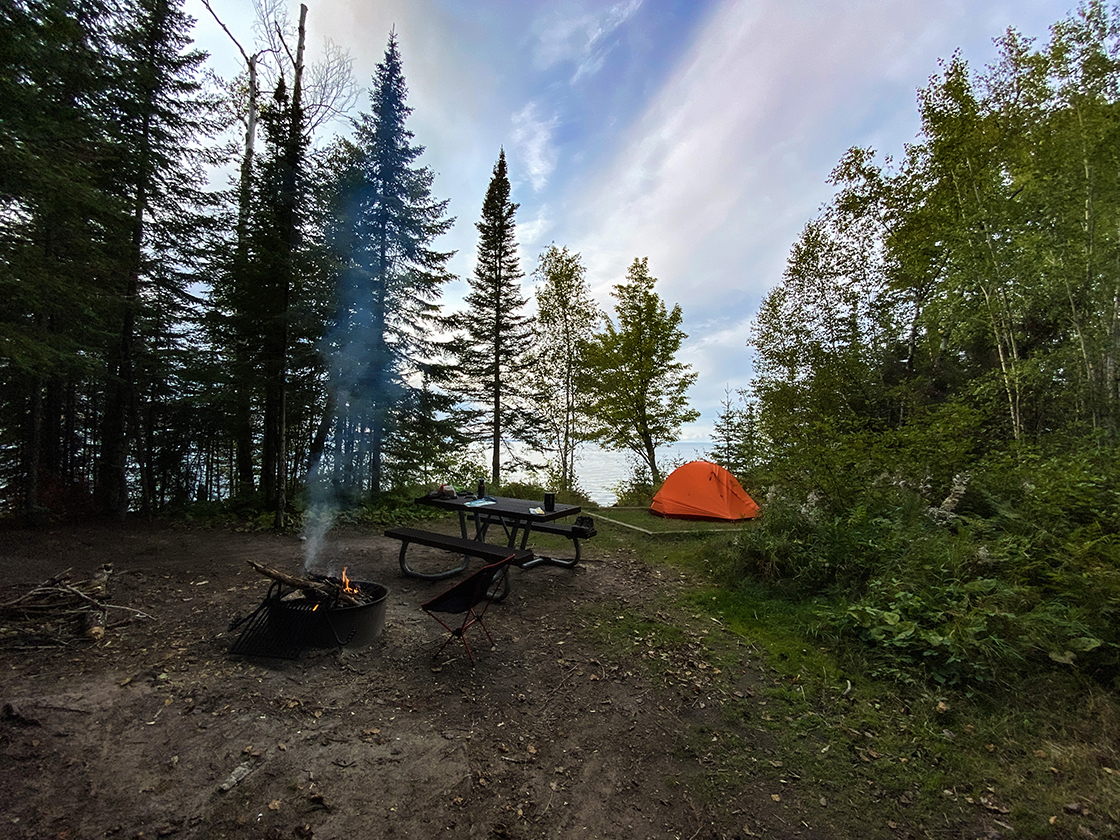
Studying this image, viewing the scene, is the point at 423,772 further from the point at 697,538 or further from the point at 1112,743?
the point at 697,538

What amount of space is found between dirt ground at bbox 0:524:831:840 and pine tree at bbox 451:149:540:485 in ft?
29.7

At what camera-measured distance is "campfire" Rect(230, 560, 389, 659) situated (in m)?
3.37

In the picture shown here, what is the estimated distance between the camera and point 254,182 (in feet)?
25.8

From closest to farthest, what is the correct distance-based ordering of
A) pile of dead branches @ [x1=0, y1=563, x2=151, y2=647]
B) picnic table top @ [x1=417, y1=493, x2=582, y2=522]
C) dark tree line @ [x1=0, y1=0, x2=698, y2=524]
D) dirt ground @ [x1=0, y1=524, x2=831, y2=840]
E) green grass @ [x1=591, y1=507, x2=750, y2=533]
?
dirt ground @ [x1=0, y1=524, x2=831, y2=840]
pile of dead branches @ [x1=0, y1=563, x2=151, y2=647]
picnic table top @ [x1=417, y1=493, x2=582, y2=522]
dark tree line @ [x1=0, y1=0, x2=698, y2=524]
green grass @ [x1=591, y1=507, x2=750, y2=533]

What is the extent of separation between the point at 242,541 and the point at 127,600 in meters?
2.56

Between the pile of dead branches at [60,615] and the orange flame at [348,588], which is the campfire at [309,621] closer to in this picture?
the orange flame at [348,588]

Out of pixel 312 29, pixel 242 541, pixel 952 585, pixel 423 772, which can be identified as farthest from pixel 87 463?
pixel 952 585

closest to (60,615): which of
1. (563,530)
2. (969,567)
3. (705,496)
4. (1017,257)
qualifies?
(563,530)

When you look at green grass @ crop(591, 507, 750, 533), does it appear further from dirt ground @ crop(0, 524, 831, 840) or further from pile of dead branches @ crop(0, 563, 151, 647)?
pile of dead branches @ crop(0, 563, 151, 647)

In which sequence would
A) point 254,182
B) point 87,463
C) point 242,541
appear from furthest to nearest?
point 87,463
point 254,182
point 242,541

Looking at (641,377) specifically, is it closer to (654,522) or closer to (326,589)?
(654,522)

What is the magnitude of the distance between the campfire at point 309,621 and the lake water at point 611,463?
32.7 ft

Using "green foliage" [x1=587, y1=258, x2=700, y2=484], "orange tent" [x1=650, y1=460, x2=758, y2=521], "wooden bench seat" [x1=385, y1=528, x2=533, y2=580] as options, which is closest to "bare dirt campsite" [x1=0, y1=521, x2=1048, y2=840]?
"wooden bench seat" [x1=385, y1=528, x2=533, y2=580]

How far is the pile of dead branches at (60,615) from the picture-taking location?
3.37 metres
